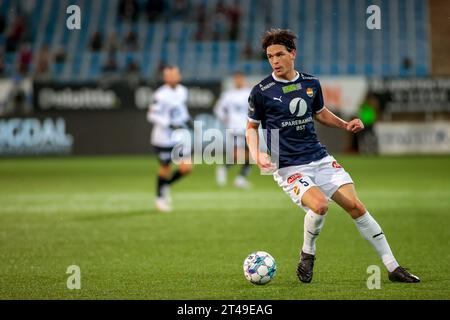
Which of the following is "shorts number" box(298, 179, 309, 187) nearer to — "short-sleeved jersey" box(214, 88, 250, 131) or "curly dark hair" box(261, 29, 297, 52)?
"curly dark hair" box(261, 29, 297, 52)

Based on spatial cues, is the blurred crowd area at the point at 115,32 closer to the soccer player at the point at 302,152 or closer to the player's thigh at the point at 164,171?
the player's thigh at the point at 164,171

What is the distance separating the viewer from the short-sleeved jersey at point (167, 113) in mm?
14820

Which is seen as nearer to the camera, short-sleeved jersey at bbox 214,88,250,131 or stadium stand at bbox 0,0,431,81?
short-sleeved jersey at bbox 214,88,250,131

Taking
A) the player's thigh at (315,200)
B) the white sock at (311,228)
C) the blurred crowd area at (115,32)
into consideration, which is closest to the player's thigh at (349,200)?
the player's thigh at (315,200)

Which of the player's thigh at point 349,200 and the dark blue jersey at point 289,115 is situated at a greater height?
the dark blue jersey at point 289,115

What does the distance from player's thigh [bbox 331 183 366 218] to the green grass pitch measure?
639mm

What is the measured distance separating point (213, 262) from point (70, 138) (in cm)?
1892

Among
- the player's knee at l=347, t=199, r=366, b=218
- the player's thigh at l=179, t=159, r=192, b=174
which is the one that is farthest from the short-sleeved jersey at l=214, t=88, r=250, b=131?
the player's knee at l=347, t=199, r=366, b=218

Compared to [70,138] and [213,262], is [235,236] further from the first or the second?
[70,138]

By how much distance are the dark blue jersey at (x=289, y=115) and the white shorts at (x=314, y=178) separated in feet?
0.20

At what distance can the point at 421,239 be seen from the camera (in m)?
10.7

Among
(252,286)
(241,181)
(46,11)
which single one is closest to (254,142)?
(252,286)

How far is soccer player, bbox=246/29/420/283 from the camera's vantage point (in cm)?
773

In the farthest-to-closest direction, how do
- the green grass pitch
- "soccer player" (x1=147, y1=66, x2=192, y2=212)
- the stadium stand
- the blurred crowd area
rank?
the blurred crowd area
the stadium stand
"soccer player" (x1=147, y1=66, x2=192, y2=212)
the green grass pitch
